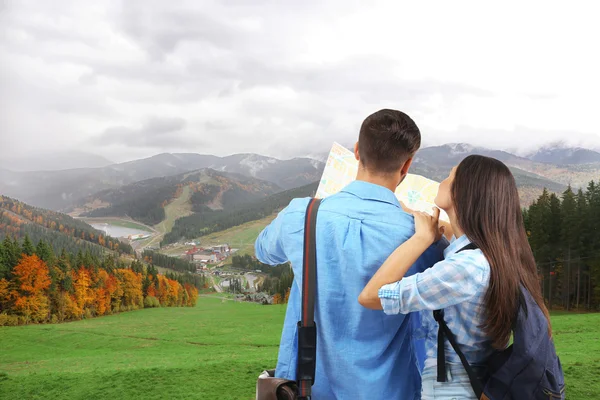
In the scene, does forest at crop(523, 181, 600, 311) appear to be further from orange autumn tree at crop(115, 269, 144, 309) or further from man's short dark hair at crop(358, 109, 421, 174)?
orange autumn tree at crop(115, 269, 144, 309)

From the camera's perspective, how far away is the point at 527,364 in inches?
82.0

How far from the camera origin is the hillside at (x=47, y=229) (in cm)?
11503

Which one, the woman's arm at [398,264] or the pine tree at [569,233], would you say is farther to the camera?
the pine tree at [569,233]

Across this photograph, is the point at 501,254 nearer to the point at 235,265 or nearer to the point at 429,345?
the point at 429,345

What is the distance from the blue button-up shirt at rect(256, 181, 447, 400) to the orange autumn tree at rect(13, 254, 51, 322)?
5710 centimetres

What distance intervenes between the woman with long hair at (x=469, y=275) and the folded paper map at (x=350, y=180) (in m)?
0.77

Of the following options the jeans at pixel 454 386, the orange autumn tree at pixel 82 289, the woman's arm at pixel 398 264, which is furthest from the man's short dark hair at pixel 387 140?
the orange autumn tree at pixel 82 289

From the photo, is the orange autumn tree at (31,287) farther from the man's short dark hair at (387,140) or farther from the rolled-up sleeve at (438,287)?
the rolled-up sleeve at (438,287)

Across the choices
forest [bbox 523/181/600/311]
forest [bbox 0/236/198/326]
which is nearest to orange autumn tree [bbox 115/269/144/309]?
forest [bbox 0/236/198/326]

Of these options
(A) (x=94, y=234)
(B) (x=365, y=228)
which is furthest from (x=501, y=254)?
(A) (x=94, y=234)

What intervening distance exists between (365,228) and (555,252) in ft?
157

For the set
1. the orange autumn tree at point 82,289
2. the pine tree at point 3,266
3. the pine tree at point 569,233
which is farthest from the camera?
the orange autumn tree at point 82,289

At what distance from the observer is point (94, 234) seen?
427ft

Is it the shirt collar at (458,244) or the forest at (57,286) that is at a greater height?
the shirt collar at (458,244)
